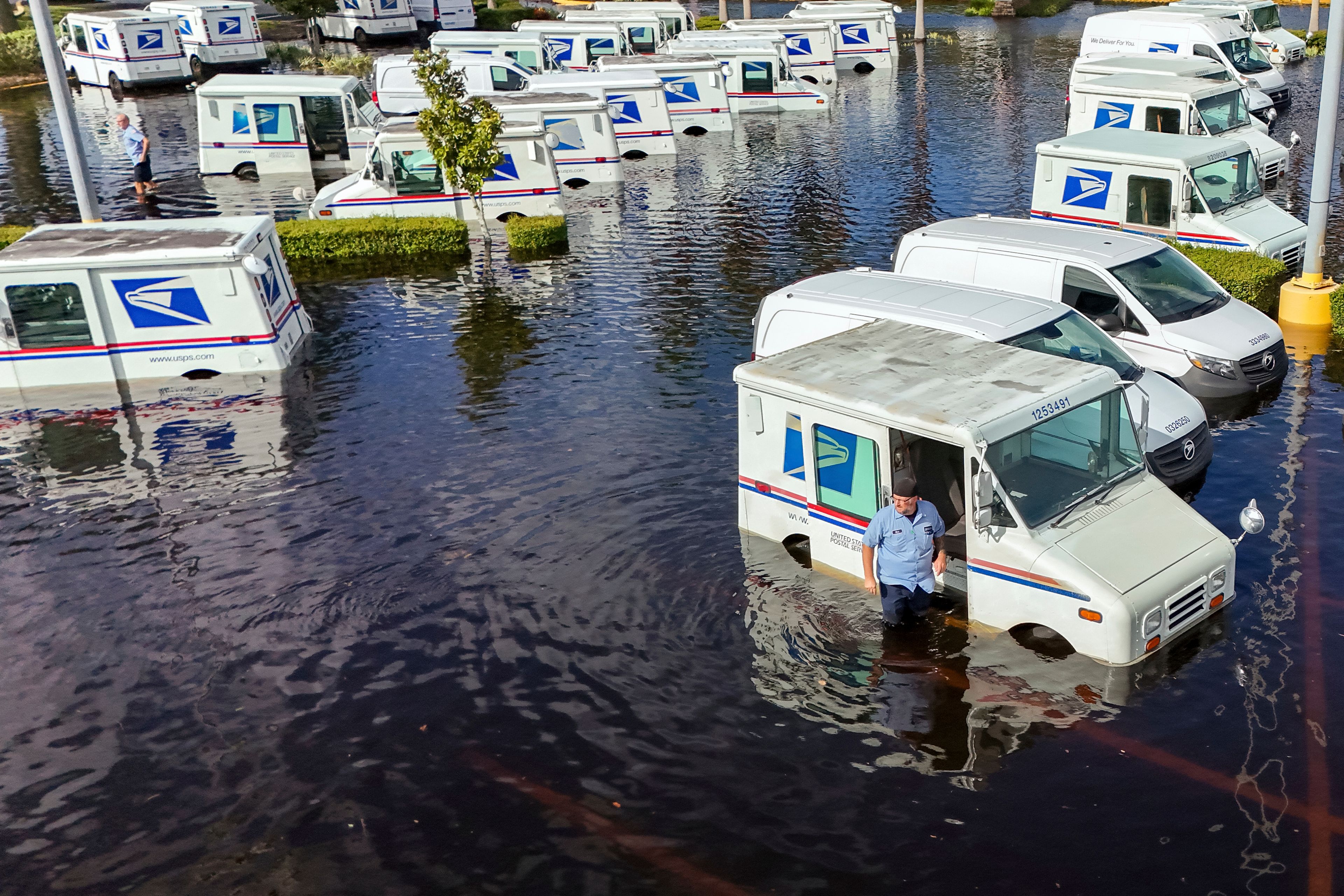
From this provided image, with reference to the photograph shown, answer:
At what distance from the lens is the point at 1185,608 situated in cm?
1111

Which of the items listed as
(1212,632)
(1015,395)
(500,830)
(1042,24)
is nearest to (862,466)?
(1015,395)

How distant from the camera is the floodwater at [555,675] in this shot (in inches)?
371

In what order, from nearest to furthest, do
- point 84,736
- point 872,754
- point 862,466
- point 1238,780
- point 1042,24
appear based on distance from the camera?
1. point 1238,780
2. point 872,754
3. point 84,736
4. point 862,466
5. point 1042,24

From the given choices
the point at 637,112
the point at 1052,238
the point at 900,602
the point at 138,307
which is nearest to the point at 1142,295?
the point at 1052,238

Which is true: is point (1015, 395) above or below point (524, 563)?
above

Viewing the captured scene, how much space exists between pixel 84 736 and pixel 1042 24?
55631mm

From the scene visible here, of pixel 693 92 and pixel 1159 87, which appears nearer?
pixel 1159 87

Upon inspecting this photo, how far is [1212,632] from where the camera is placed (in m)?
11.6

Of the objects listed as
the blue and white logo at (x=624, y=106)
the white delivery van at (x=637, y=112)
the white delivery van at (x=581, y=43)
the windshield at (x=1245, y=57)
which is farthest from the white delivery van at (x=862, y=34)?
the windshield at (x=1245, y=57)

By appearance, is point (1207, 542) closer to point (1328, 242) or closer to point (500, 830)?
point (500, 830)

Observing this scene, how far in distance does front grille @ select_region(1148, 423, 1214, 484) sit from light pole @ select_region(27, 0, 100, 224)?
1738 cm

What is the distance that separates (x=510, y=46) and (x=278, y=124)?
11.3m

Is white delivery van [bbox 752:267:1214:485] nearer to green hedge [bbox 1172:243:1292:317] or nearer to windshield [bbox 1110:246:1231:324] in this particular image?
windshield [bbox 1110:246:1231:324]

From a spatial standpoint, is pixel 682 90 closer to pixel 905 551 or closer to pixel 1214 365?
pixel 1214 365
